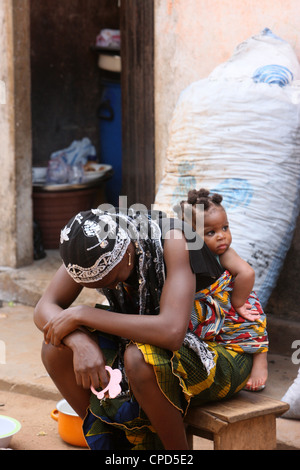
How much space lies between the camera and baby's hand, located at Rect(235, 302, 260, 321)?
2928mm

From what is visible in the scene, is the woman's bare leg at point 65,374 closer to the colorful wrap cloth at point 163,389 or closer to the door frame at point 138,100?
the colorful wrap cloth at point 163,389

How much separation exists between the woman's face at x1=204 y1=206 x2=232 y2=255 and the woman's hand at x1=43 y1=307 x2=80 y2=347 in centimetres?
67

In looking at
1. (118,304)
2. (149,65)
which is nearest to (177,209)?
(118,304)

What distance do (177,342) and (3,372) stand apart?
75.7 inches

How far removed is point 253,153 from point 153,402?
177 cm

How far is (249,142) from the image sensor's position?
392 centimetres

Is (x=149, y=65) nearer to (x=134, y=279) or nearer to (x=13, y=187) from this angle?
(x=13, y=187)

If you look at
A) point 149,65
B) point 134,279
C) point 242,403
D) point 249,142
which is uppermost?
point 149,65

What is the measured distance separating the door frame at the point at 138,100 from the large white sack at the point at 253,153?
3.36ft

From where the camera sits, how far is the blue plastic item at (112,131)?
7059mm

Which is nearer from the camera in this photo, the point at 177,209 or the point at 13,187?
the point at 177,209
